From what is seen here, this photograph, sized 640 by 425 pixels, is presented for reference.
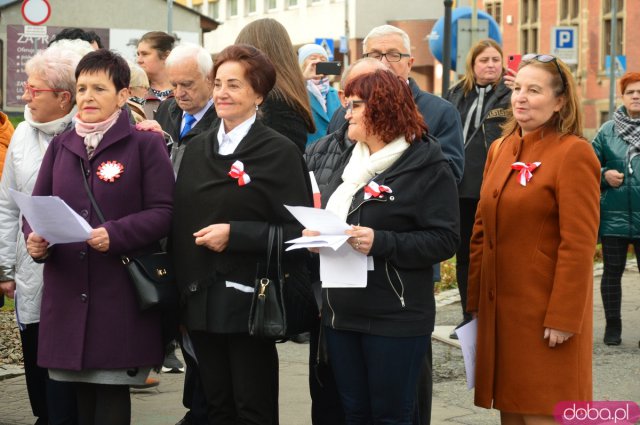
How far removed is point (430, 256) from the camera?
5.17m

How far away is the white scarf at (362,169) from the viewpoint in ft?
17.2

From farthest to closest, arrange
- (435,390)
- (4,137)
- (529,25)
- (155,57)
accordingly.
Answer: (529,25)
(155,57)
(435,390)
(4,137)

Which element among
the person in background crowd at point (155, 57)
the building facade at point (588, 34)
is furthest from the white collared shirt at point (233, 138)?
the building facade at point (588, 34)

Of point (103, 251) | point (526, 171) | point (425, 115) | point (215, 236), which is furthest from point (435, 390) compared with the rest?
point (103, 251)

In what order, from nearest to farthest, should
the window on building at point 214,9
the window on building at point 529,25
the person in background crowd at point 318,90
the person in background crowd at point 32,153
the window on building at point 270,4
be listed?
the person in background crowd at point 32,153, the person in background crowd at point 318,90, the window on building at point 529,25, the window on building at point 270,4, the window on building at point 214,9

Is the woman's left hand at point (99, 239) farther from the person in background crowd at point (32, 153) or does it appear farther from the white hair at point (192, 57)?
the white hair at point (192, 57)

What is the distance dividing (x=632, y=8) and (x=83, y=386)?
129ft

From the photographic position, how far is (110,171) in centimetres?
551

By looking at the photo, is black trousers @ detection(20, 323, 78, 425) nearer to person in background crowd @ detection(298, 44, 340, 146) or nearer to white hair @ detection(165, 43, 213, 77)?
white hair @ detection(165, 43, 213, 77)

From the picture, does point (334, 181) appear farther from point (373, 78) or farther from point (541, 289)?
point (541, 289)

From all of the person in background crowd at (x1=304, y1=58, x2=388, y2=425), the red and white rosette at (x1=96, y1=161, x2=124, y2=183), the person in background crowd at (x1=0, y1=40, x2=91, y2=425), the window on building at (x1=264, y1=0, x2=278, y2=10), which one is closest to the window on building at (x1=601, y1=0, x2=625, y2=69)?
the window on building at (x1=264, y1=0, x2=278, y2=10)

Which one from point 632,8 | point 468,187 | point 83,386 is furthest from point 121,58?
point 632,8

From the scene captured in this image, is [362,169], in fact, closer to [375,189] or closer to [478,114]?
[375,189]

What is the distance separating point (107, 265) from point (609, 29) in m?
41.2
